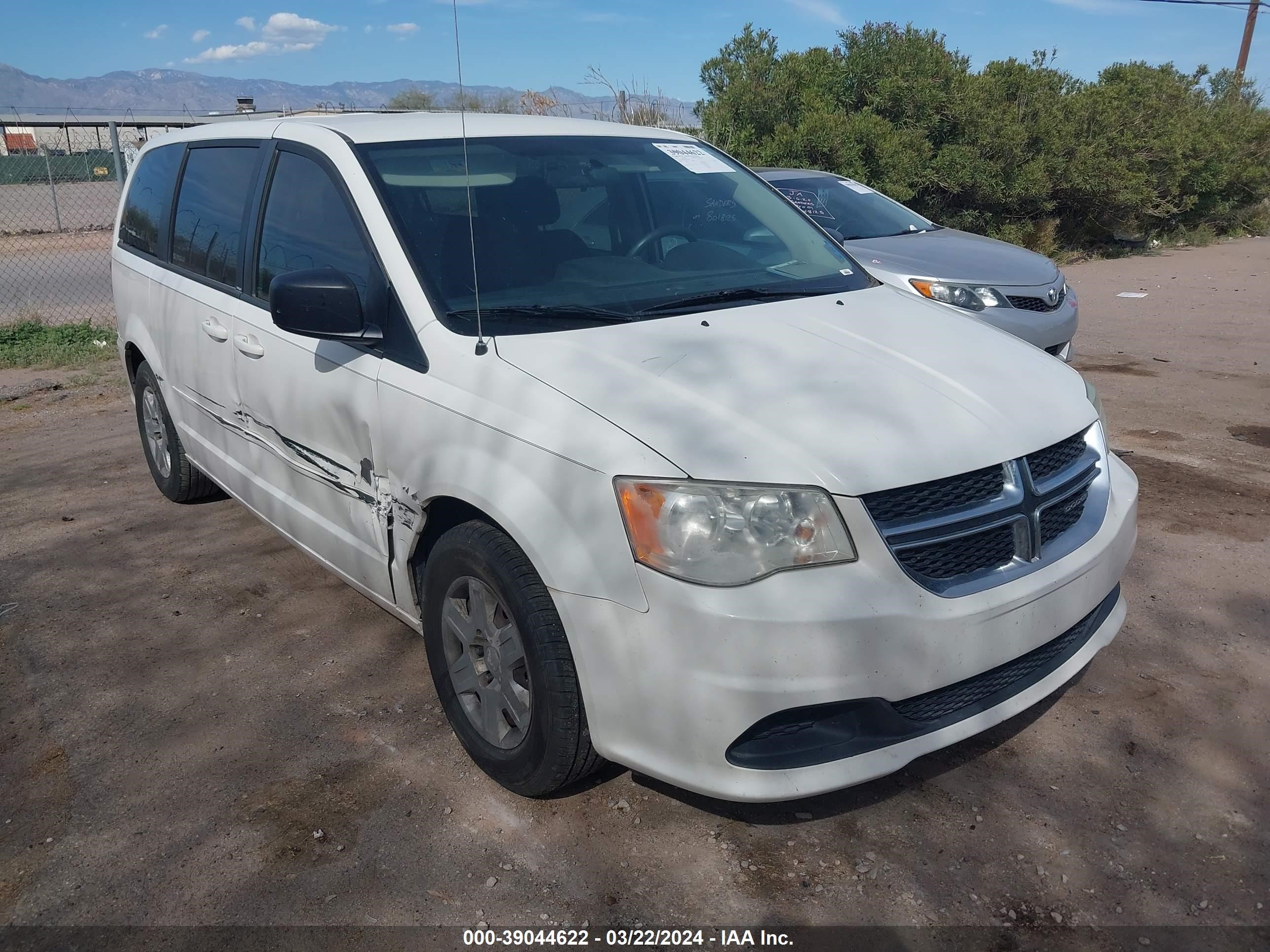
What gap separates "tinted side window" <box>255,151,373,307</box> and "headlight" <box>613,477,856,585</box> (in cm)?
129

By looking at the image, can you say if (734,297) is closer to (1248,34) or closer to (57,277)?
(57,277)

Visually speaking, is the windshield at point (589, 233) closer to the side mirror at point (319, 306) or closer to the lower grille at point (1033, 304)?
the side mirror at point (319, 306)

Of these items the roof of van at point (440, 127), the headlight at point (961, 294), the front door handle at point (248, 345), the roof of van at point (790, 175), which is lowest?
the headlight at point (961, 294)

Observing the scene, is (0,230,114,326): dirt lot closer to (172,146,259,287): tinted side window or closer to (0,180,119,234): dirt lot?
(0,180,119,234): dirt lot

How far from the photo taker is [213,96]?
A: 11875cm

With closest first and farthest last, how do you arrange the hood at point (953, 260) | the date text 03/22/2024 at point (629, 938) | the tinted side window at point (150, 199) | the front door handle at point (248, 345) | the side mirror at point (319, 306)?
the date text 03/22/2024 at point (629, 938)
the side mirror at point (319, 306)
the front door handle at point (248, 345)
the tinted side window at point (150, 199)
the hood at point (953, 260)

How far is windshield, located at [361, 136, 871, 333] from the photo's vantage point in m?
3.11

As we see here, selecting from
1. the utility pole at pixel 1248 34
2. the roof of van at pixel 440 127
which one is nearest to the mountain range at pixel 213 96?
the roof of van at pixel 440 127

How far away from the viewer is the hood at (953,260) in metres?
7.10

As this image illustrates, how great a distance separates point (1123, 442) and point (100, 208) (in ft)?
89.9

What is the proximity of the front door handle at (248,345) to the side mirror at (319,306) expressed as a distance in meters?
0.67

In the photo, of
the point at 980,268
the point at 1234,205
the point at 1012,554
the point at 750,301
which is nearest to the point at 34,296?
the point at 980,268

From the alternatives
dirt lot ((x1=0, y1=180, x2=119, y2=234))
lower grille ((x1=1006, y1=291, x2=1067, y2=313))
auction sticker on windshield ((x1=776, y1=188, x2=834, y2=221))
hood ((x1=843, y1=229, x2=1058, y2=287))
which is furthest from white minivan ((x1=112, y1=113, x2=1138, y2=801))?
dirt lot ((x1=0, y1=180, x2=119, y2=234))

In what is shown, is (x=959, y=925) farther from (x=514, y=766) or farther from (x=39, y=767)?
(x=39, y=767)
